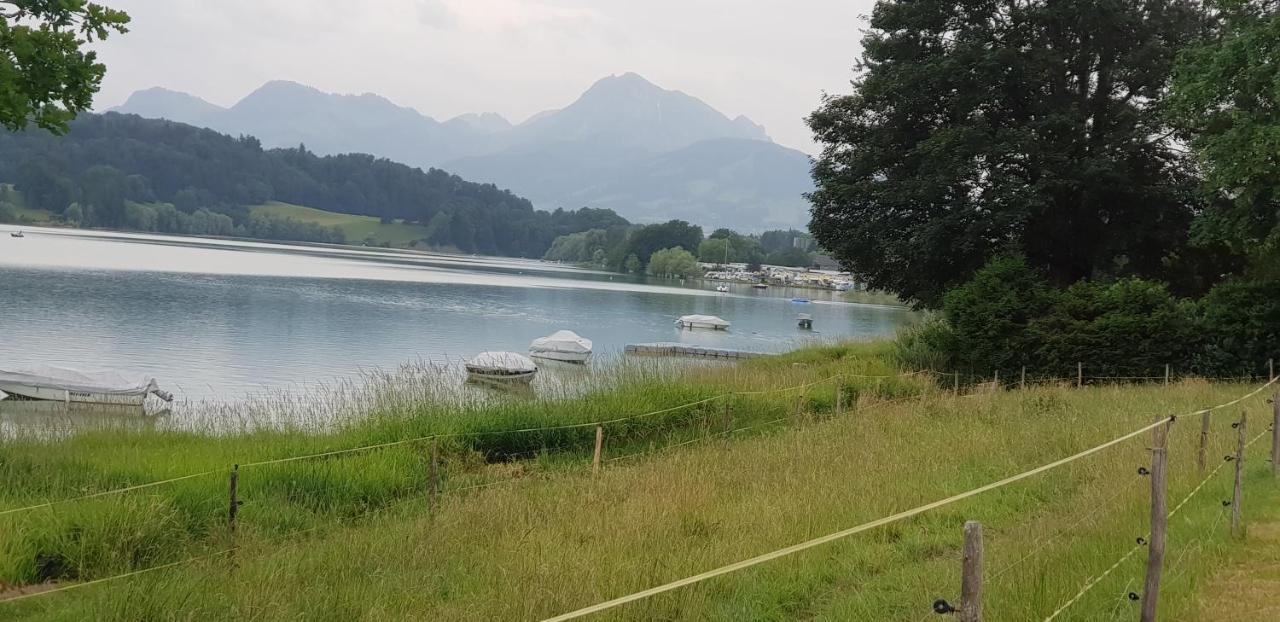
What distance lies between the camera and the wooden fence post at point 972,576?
12.7ft

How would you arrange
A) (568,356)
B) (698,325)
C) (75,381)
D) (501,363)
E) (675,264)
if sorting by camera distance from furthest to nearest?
(675,264), (698,325), (568,356), (501,363), (75,381)

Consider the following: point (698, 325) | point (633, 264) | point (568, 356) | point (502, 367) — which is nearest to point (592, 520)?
point (502, 367)

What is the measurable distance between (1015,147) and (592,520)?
21725 millimetres

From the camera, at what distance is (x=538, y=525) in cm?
851

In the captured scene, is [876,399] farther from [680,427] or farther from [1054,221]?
[1054,221]

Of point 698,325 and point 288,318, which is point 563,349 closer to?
point 288,318

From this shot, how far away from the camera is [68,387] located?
2606 cm

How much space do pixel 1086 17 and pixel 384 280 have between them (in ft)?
249

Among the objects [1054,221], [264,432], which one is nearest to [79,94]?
[264,432]

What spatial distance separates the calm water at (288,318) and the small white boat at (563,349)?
5.67ft

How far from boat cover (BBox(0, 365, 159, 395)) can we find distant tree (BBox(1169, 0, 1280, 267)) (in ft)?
90.1

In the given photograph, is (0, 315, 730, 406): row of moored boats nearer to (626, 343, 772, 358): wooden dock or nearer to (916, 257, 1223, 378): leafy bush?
(916, 257, 1223, 378): leafy bush

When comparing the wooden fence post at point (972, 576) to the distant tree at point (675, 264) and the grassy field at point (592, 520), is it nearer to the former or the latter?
the grassy field at point (592, 520)

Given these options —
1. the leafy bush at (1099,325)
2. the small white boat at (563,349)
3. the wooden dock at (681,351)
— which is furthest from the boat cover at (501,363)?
the leafy bush at (1099,325)
